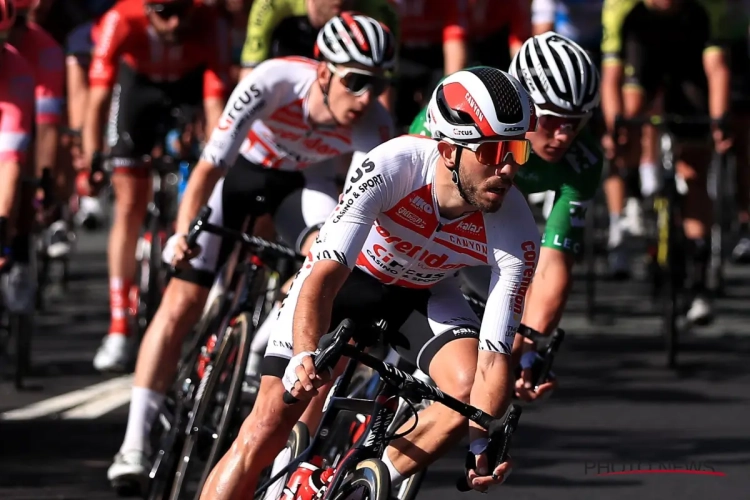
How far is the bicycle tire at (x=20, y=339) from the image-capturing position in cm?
972

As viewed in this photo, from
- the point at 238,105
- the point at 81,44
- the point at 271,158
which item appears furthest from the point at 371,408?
the point at 81,44

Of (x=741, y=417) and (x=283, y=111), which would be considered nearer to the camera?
(x=283, y=111)

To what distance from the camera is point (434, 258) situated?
5.86m

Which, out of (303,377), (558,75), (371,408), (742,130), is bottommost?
(742,130)

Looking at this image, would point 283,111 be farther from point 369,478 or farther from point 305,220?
point 369,478

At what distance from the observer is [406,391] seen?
5.02m

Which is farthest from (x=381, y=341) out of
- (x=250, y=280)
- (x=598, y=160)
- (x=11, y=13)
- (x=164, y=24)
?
(x=164, y=24)

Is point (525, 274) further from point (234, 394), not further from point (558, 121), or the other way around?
point (234, 394)

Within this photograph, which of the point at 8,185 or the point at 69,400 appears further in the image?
the point at 69,400

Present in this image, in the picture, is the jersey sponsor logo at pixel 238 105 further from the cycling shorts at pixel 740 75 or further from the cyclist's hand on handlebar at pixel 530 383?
the cycling shorts at pixel 740 75

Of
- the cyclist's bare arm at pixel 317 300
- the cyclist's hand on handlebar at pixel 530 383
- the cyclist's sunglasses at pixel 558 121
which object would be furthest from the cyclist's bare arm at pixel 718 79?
the cyclist's bare arm at pixel 317 300

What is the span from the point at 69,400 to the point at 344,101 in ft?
10.5

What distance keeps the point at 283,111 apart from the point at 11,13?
147 cm

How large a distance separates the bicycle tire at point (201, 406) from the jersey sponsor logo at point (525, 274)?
5.43 feet
